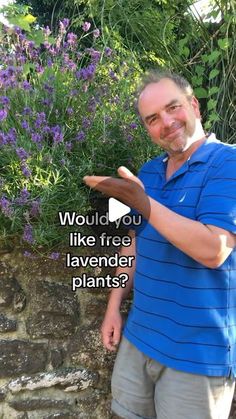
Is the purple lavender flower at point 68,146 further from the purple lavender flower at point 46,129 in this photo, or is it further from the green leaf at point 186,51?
the green leaf at point 186,51

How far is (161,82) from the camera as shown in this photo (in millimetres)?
1766

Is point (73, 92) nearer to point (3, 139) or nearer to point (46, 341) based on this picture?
point (3, 139)

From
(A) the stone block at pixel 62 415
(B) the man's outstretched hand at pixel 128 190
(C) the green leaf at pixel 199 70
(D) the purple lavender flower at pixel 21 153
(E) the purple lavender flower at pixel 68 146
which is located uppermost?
(C) the green leaf at pixel 199 70

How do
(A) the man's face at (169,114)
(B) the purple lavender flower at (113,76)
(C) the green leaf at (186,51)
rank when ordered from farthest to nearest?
1. (C) the green leaf at (186,51)
2. (B) the purple lavender flower at (113,76)
3. (A) the man's face at (169,114)

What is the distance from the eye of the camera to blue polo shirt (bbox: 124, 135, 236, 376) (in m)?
1.42

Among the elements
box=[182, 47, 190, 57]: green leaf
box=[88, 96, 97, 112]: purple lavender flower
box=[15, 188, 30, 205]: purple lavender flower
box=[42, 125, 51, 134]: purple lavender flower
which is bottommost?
box=[15, 188, 30, 205]: purple lavender flower

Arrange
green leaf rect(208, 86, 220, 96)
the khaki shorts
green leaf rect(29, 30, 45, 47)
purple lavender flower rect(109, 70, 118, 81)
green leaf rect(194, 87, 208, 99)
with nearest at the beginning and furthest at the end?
1. the khaki shorts
2. purple lavender flower rect(109, 70, 118, 81)
3. green leaf rect(29, 30, 45, 47)
4. green leaf rect(208, 86, 220, 96)
5. green leaf rect(194, 87, 208, 99)

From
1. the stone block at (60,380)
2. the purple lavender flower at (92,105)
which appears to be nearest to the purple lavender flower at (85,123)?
the purple lavender flower at (92,105)

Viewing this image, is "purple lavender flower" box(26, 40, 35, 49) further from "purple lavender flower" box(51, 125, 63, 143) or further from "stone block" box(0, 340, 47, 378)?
"stone block" box(0, 340, 47, 378)

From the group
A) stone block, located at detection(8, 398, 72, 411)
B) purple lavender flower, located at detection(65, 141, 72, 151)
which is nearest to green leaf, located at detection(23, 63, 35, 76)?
purple lavender flower, located at detection(65, 141, 72, 151)

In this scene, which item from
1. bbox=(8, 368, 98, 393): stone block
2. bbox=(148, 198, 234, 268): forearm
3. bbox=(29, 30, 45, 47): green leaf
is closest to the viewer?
bbox=(148, 198, 234, 268): forearm

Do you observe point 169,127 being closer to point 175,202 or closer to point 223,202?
point 175,202

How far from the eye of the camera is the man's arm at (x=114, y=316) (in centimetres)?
192

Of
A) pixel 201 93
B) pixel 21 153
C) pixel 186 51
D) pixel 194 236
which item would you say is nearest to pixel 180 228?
pixel 194 236
